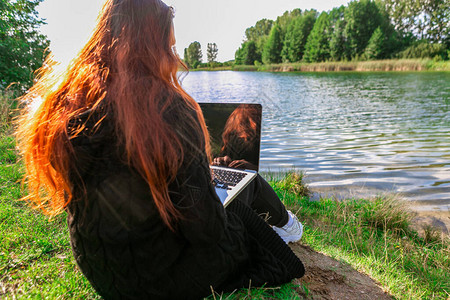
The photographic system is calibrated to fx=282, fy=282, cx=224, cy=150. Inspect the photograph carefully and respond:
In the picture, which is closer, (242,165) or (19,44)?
(242,165)

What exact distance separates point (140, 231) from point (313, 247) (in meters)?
1.69

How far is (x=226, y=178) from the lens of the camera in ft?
6.76

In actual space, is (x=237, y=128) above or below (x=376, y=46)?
below

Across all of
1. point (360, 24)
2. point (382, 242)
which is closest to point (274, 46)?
point (360, 24)

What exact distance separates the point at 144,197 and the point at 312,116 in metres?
10.3

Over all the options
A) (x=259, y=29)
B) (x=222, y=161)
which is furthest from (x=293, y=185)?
(x=259, y=29)

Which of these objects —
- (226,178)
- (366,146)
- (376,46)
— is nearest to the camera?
(226,178)

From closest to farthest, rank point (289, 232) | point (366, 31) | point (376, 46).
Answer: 1. point (289, 232)
2. point (376, 46)
3. point (366, 31)

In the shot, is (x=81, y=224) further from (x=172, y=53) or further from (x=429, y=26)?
(x=429, y=26)

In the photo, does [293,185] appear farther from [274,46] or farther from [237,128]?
[274,46]

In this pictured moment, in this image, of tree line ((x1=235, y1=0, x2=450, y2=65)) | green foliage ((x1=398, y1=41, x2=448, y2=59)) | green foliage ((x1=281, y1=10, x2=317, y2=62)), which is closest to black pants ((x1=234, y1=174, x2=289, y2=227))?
green foliage ((x1=398, y1=41, x2=448, y2=59))

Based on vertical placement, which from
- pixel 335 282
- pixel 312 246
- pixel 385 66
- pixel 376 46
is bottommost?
pixel 312 246

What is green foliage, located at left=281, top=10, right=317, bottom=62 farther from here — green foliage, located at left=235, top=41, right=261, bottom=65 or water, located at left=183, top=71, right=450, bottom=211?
water, located at left=183, top=71, right=450, bottom=211

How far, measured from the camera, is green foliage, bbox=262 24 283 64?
61722 millimetres
